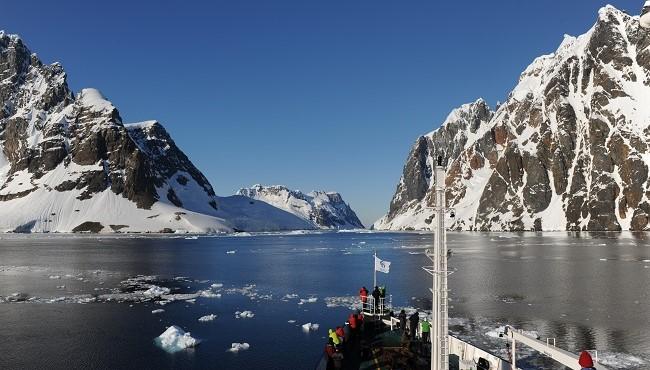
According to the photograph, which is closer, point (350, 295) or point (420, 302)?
point (420, 302)

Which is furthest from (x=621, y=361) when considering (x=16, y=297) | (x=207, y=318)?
(x=16, y=297)

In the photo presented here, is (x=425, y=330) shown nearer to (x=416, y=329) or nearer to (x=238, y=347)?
(x=416, y=329)

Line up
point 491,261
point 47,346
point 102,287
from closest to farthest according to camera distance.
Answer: point 47,346 → point 102,287 → point 491,261

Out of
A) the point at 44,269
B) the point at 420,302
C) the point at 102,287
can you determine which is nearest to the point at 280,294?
the point at 420,302

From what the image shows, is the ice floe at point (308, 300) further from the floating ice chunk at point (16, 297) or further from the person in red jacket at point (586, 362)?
the person in red jacket at point (586, 362)

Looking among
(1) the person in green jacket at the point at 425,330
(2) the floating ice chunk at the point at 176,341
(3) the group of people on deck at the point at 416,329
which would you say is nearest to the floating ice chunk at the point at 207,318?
(2) the floating ice chunk at the point at 176,341

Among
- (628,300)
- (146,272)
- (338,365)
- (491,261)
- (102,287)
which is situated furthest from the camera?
(491,261)

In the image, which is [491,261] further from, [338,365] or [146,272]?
[338,365]
